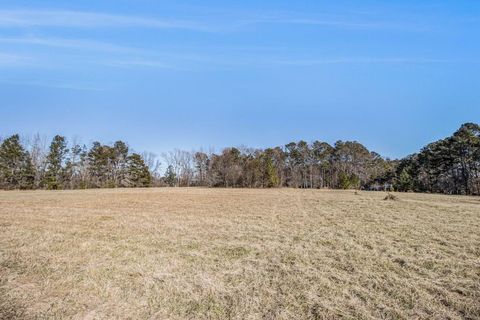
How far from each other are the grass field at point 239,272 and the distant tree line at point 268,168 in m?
58.9

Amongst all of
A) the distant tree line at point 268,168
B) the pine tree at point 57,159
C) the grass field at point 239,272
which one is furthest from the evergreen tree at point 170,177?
the grass field at point 239,272

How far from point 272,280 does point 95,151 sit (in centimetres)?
8086

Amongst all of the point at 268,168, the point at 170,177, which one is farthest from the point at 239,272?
the point at 170,177

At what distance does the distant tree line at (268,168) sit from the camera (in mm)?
65062

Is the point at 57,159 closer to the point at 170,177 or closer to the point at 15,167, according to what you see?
the point at 15,167

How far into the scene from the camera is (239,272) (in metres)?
7.72

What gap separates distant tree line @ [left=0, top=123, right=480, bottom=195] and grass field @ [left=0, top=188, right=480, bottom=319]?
193 feet

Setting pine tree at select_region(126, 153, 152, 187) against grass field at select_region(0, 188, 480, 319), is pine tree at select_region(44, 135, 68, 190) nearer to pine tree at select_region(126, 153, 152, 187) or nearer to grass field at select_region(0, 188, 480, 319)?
pine tree at select_region(126, 153, 152, 187)

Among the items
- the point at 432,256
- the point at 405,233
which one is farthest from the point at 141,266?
the point at 405,233

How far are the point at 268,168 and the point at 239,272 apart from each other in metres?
69.8

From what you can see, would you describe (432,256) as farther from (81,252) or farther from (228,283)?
(81,252)

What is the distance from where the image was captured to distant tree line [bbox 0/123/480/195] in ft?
213

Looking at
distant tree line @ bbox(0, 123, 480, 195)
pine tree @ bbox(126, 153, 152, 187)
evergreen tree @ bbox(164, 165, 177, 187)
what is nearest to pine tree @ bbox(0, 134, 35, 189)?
distant tree line @ bbox(0, 123, 480, 195)

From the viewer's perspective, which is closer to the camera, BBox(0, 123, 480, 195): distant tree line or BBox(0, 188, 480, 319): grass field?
BBox(0, 188, 480, 319): grass field
